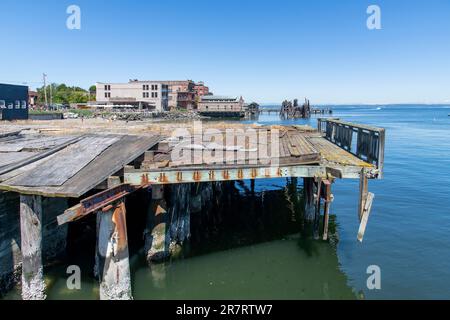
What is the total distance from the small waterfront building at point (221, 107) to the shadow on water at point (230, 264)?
89.1 meters

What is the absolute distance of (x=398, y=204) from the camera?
72.6ft

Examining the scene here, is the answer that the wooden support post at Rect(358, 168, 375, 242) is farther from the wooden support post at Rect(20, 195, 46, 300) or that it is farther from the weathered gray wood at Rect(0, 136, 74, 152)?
the weathered gray wood at Rect(0, 136, 74, 152)

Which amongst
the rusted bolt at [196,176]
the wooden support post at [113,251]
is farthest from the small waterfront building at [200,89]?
the wooden support post at [113,251]

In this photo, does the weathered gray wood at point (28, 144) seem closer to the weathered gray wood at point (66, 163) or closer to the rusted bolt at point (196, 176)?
the weathered gray wood at point (66, 163)

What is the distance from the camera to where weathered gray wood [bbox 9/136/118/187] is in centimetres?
997

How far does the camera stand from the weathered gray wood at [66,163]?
9.97m

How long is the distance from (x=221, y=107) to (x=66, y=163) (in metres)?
99.5

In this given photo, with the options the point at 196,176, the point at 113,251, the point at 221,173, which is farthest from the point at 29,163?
the point at 221,173

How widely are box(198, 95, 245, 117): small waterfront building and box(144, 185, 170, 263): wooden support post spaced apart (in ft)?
310
